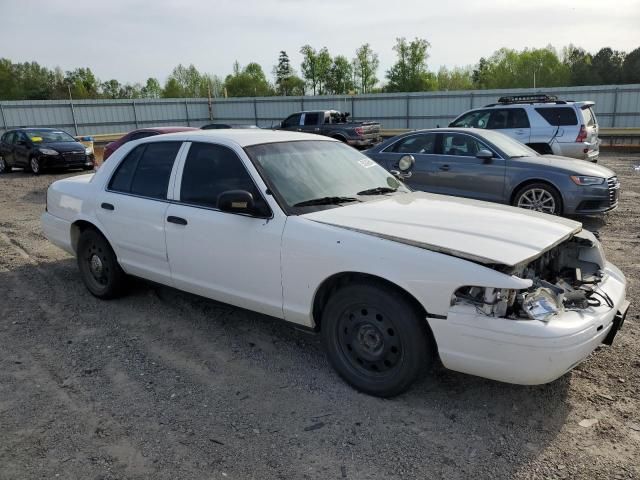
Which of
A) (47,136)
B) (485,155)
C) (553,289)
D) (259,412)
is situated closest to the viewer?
(553,289)

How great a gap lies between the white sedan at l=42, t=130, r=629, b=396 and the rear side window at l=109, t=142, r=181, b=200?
15mm

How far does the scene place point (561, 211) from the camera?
7.84 m

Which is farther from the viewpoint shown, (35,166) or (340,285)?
(35,166)

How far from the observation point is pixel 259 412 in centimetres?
322

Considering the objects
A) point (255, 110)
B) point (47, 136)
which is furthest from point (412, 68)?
point (47, 136)

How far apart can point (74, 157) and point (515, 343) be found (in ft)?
54.9

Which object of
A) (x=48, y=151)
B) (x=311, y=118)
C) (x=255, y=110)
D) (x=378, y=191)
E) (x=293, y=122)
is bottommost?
(x=48, y=151)

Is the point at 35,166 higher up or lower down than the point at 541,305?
lower down

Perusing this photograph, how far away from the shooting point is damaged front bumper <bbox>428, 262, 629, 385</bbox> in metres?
2.75

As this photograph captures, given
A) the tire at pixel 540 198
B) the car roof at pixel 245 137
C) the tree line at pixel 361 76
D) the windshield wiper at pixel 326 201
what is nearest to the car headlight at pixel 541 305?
the windshield wiper at pixel 326 201

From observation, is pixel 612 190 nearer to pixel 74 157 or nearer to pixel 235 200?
pixel 235 200

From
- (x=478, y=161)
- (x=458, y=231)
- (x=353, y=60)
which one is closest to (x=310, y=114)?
(x=478, y=161)

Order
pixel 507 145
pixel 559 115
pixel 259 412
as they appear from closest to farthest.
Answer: pixel 259 412, pixel 507 145, pixel 559 115

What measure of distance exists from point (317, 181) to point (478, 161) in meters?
5.05
